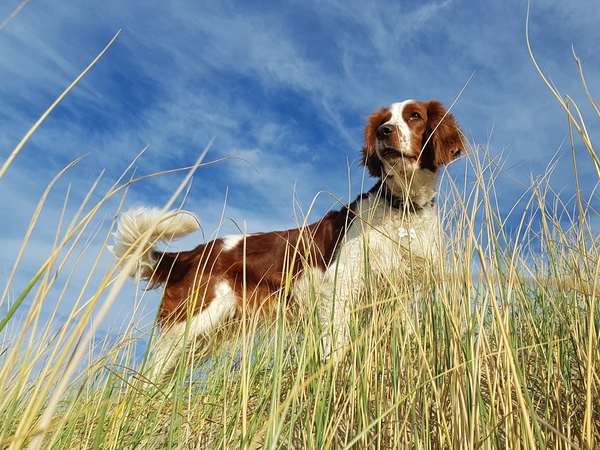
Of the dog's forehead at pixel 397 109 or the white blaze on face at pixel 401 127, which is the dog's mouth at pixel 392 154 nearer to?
the white blaze on face at pixel 401 127

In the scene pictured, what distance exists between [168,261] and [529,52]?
3.30 metres

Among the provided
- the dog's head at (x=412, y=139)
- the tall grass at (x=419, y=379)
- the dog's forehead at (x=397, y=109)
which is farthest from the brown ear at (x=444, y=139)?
the tall grass at (x=419, y=379)

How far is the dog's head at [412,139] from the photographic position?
321cm

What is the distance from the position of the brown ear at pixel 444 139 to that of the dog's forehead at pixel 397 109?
21 centimetres

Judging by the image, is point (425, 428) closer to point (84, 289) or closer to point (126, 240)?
point (84, 289)

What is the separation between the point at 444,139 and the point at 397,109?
41 cm

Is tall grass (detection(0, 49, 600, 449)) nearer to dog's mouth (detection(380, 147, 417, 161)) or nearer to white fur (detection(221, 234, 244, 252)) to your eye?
dog's mouth (detection(380, 147, 417, 161))

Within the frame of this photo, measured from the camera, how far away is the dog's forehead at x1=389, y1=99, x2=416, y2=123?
3.41 m

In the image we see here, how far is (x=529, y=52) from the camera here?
1181mm

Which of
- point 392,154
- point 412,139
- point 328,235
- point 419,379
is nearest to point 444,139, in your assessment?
point 412,139

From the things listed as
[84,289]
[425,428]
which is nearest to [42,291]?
[84,289]

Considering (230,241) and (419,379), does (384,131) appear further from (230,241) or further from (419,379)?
(419,379)

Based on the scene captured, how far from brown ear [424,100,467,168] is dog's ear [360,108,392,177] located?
0.32 meters

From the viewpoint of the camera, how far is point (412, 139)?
3.29 metres
